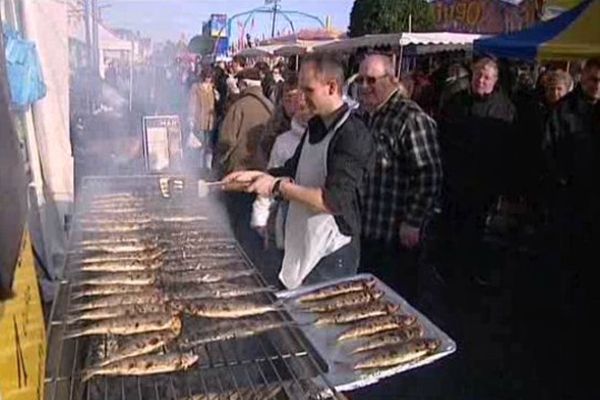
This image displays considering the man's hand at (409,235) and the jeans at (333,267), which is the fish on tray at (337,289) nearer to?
the jeans at (333,267)

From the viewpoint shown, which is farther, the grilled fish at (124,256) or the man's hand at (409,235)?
the man's hand at (409,235)

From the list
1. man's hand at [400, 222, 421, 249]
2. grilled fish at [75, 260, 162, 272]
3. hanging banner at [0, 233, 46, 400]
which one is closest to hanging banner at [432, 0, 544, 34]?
man's hand at [400, 222, 421, 249]

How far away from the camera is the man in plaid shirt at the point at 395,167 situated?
435 cm

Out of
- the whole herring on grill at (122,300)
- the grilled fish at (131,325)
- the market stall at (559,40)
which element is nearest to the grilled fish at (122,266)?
the whole herring on grill at (122,300)

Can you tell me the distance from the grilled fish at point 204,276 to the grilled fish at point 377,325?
2.16 feet

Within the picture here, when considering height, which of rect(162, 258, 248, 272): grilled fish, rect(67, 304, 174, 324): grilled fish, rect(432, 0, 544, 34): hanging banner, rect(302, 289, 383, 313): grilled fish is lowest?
rect(302, 289, 383, 313): grilled fish

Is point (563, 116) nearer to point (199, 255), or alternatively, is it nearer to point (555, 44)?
point (555, 44)

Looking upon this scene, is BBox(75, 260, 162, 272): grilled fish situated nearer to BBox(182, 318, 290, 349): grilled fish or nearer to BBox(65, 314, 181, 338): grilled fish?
BBox(65, 314, 181, 338): grilled fish

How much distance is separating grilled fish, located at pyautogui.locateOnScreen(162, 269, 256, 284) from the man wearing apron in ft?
1.39

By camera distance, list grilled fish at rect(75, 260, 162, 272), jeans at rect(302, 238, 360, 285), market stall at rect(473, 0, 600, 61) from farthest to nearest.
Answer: market stall at rect(473, 0, 600, 61)
jeans at rect(302, 238, 360, 285)
grilled fish at rect(75, 260, 162, 272)

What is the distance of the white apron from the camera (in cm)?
357

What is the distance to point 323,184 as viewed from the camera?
3480mm

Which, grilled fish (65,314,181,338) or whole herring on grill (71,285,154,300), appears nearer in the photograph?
grilled fish (65,314,181,338)

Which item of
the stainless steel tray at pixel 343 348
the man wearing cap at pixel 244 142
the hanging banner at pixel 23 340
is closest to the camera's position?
the hanging banner at pixel 23 340
